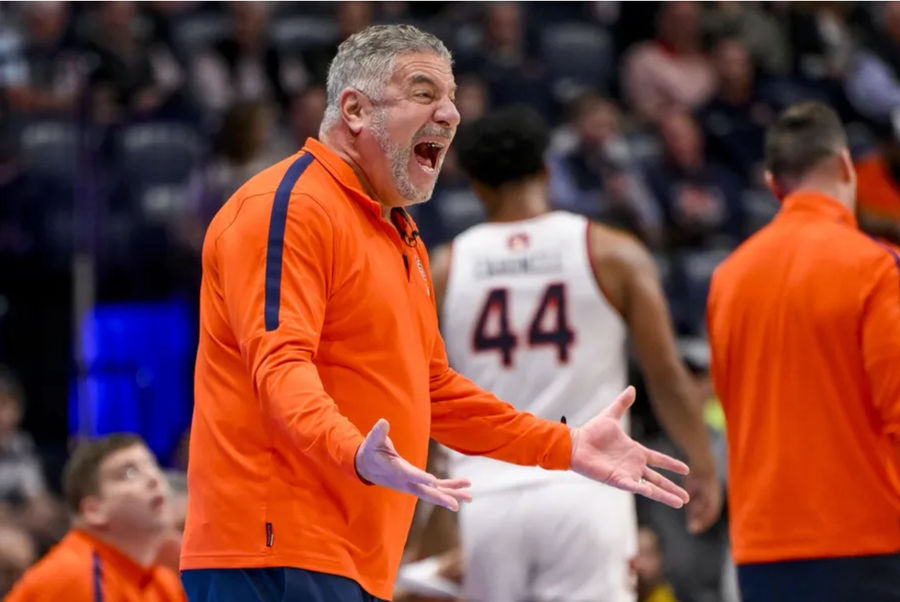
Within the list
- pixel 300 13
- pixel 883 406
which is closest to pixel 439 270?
pixel 883 406

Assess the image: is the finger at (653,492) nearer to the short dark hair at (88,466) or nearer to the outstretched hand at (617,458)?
the outstretched hand at (617,458)

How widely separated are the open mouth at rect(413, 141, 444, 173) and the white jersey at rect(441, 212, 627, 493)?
2018mm

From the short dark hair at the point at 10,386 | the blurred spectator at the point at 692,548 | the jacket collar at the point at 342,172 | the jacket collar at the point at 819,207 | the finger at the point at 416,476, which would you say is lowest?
the blurred spectator at the point at 692,548

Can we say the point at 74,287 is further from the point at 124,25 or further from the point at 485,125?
the point at 485,125

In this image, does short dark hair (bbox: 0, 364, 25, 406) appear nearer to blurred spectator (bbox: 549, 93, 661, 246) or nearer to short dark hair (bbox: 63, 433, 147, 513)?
short dark hair (bbox: 63, 433, 147, 513)

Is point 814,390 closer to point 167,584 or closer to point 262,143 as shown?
point 167,584

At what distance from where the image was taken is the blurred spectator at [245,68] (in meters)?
12.5

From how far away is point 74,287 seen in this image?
10.5m

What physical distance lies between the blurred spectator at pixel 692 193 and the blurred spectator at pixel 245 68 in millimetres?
3059

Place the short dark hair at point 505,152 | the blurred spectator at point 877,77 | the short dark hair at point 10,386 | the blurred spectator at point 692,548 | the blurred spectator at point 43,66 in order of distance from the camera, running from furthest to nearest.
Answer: the blurred spectator at point 877,77, the blurred spectator at point 43,66, the short dark hair at point 10,386, the blurred spectator at point 692,548, the short dark hair at point 505,152

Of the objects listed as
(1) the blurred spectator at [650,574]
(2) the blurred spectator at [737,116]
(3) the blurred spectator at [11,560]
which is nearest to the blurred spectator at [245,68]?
(2) the blurred spectator at [737,116]

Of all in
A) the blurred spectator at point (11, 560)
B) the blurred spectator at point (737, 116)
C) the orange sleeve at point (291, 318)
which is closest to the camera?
the orange sleeve at point (291, 318)

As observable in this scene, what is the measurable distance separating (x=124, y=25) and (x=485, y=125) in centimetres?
646

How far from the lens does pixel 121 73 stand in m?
11.7
